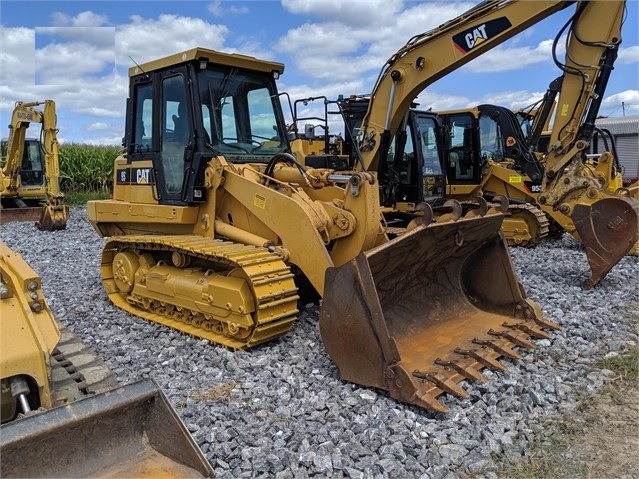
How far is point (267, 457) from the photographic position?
302 cm

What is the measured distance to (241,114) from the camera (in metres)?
5.94

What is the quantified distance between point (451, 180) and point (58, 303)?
765 cm

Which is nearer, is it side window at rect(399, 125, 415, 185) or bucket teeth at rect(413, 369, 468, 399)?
bucket teeth at rect(413, 369, 468, 399)

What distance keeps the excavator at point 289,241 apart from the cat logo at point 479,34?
0.01 m

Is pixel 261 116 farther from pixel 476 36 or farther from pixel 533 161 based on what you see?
pixel 533 161

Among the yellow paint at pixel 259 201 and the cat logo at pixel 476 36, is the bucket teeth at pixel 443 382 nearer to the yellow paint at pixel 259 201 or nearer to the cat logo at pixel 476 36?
the yellow paint at pixel 259 201

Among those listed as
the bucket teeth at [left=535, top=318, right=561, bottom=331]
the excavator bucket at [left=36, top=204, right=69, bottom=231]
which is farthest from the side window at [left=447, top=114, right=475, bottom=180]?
the excavator bucket at [left=36, top=204, right=69, bottom=231]

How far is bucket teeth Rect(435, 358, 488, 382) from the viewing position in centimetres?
376

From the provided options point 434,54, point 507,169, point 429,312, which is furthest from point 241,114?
point 507,169

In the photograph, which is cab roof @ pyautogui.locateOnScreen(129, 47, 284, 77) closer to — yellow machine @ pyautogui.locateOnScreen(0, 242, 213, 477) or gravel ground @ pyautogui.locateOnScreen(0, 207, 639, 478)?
gravel ground @ pyautogui.locateOnScreen(0, 207, 639, 478)

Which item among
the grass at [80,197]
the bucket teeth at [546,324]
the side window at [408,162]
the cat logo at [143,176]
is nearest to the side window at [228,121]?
the cat logo at [143,176]

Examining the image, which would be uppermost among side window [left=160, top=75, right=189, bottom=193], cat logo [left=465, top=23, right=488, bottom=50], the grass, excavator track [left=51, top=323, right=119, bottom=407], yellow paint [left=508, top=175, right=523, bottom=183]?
cat logo [left=465, top=23, right=488, bottom=50]

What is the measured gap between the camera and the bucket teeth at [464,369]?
12.3ft

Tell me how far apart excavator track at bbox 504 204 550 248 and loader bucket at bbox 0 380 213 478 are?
841 cm
